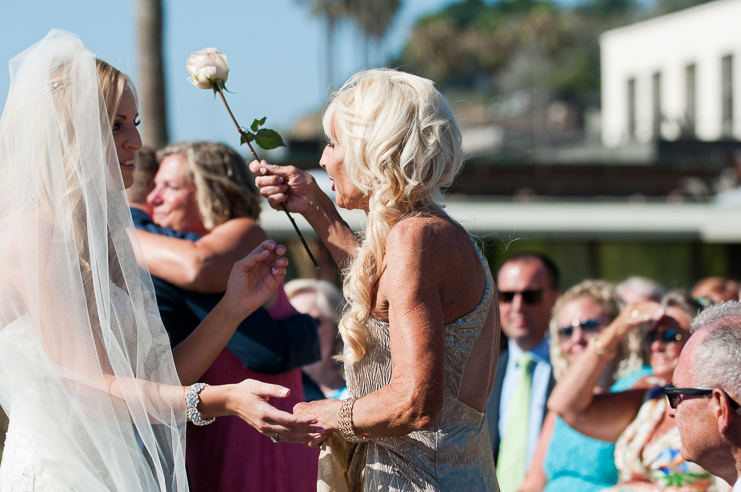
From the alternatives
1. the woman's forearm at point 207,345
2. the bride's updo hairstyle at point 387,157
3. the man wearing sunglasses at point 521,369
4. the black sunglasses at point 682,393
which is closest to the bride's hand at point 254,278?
the woman's forearm at point 207,345

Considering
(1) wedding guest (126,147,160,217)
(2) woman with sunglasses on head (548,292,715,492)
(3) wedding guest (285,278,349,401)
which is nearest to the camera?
(2) woman with sunglasses on head (548,292,715,492)

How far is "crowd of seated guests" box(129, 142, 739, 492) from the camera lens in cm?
304

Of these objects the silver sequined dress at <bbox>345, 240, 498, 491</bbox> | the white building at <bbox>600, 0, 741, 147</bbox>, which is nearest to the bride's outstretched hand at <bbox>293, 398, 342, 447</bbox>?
the silver sequined dress at <bbox>345, 240, 498, 491</bbox>

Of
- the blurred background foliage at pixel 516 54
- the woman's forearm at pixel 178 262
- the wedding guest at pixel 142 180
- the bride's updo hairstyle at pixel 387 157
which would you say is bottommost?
the blurred background foliage at pixel 516 54

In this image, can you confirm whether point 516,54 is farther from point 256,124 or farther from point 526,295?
point 256,124

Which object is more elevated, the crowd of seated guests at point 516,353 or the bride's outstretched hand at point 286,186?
the bride's outstretched hand at point 286,186

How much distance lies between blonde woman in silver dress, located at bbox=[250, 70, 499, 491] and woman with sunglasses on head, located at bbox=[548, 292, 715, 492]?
144cm

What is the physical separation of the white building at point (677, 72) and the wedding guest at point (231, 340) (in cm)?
2314

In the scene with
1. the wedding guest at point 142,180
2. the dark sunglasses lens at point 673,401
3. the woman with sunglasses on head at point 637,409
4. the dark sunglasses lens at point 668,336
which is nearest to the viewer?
the dark sunglasses lens at point 673,401

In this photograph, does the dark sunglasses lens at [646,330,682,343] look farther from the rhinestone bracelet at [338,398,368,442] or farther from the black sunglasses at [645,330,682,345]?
the rhinestone bracelet at [338,398,368,442]

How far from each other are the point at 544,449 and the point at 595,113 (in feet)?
121

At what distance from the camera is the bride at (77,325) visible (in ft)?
7.55

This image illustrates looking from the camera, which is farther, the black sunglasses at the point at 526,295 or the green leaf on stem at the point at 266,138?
the black sunglasses at the point at 526,295

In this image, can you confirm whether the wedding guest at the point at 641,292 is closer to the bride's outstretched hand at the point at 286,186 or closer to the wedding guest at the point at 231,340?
the wedding guest at the point at 231,340
